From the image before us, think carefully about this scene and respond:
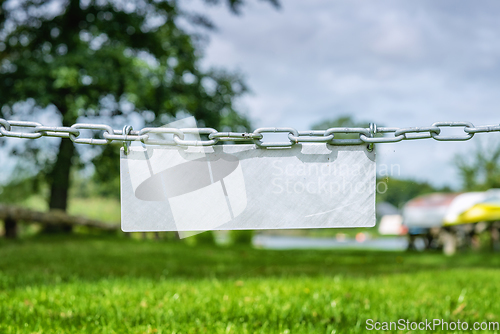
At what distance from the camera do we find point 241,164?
172 cm

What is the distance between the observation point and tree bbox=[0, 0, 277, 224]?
11.2 m

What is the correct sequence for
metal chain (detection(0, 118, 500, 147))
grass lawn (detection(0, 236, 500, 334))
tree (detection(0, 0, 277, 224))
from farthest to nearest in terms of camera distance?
tree (detection(0, 0, 277, 224)) < grass lawn (detection(0, 236, 500, 334)) < metal chain (detection(0, 118, 500, 147))

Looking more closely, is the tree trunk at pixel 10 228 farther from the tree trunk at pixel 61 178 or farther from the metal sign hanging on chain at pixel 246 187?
the metal sign hanging on chain at pixel 246 187

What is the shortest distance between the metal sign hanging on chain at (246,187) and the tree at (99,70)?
9.72 meters

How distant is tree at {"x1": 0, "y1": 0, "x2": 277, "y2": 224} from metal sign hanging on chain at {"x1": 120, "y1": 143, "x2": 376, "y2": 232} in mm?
9719

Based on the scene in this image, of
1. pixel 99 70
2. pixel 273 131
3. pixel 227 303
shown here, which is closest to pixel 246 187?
pixel 273 131

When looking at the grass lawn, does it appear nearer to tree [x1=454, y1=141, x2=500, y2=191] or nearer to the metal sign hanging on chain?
the metal sign hanging on chain

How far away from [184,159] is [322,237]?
29447 millimetres

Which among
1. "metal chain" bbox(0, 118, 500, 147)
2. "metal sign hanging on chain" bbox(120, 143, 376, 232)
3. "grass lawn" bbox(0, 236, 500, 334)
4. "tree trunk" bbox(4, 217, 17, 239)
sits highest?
"tree trunk" bbox(4, 217, 17, 239)

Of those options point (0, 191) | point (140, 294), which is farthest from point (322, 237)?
point (140, 294)

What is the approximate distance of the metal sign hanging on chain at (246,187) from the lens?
5.55 ft

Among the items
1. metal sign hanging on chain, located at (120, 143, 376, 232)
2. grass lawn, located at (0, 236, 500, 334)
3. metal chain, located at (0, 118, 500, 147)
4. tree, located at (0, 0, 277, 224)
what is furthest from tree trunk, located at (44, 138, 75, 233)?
metal sign hanging on chain, located at (120, 143, 376, 232)

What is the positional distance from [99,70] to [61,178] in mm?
3771

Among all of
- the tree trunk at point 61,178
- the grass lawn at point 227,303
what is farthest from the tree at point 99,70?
the grass lawn at point 227,303
